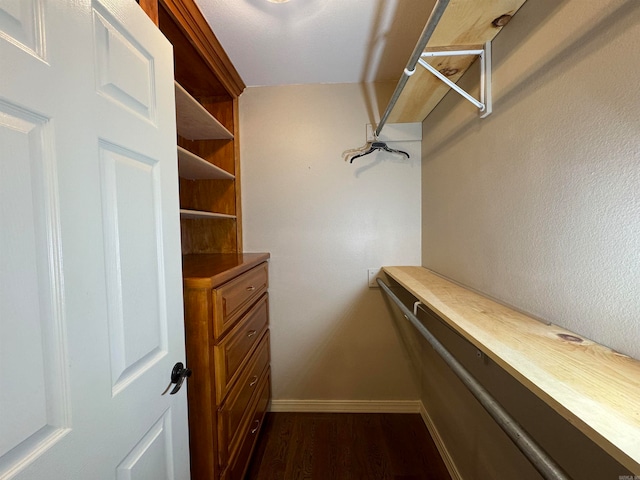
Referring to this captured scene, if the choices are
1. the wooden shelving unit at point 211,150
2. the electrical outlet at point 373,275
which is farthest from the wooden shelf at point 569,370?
the wooden shelving unit at point 211,150

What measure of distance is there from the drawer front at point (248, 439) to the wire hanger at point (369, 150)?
164 centimetres

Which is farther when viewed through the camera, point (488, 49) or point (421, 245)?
point (421, 245)

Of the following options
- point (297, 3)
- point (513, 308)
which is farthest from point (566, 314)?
point (297, 3)

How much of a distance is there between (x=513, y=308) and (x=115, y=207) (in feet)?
4.03

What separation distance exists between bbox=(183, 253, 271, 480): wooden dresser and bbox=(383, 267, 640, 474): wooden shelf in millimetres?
837

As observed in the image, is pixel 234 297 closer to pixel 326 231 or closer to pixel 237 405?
pixel 237 405

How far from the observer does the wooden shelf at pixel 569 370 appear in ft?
1.22

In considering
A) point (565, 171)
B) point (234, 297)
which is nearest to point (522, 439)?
point (565, 171)

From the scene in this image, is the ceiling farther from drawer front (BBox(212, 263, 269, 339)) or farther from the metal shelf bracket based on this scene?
drawer front (BBox(212, 263, 269, 339))

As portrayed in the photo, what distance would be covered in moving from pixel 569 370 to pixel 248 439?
1.44 metres

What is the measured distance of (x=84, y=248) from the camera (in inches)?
20.2

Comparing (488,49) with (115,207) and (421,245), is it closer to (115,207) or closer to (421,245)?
(421,245)

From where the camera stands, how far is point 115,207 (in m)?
0.60

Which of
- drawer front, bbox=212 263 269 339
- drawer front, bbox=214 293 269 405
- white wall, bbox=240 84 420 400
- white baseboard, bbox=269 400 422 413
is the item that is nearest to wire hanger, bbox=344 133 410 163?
white wall, bbox=240 84 420 400
